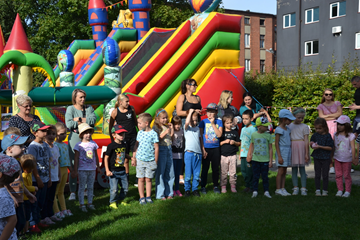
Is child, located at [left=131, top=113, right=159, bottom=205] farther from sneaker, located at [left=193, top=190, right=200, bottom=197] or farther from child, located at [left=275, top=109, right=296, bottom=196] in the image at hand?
child, located at [left=275, top=109, right=296, bottom=196]

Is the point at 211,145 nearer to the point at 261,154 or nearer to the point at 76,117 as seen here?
the point at 261,154

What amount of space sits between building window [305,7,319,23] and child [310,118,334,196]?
22872 millimetres

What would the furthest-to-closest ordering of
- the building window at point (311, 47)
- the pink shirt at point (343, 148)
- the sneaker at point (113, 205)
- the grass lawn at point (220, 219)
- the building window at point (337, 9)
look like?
the building window at point (311, 47) → the building window at point (337, 9) → the pink shirt at point (343, 148) → the sneaker at point (113, 205) → the grass lawn at point (220, 219)

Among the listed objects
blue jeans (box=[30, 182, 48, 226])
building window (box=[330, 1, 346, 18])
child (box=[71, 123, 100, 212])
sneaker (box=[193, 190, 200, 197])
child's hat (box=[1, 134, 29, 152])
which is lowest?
sneaker (box=[193, 190, 200, 197])

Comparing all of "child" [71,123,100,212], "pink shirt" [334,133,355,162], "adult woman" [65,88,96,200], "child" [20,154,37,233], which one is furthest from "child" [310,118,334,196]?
"child" [20,154,37,233]

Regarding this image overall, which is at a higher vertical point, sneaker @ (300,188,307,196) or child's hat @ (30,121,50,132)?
child's hat @ (30,121,50,132)

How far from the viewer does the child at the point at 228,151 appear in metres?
6.11

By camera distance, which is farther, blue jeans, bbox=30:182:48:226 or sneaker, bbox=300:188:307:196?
sneaker, bbox=300:188:307:196

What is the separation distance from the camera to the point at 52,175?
463 centimetres

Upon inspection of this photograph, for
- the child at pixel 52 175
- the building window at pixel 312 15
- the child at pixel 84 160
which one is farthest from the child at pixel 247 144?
the building window at pixel 312 15

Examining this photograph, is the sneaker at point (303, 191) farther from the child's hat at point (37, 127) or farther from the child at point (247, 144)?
the child's hat at point (37, 127)

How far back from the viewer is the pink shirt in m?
5.81

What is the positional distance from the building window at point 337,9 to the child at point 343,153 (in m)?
21.2

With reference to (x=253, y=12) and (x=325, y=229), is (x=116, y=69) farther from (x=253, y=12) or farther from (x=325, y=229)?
(x=253, y=12)
